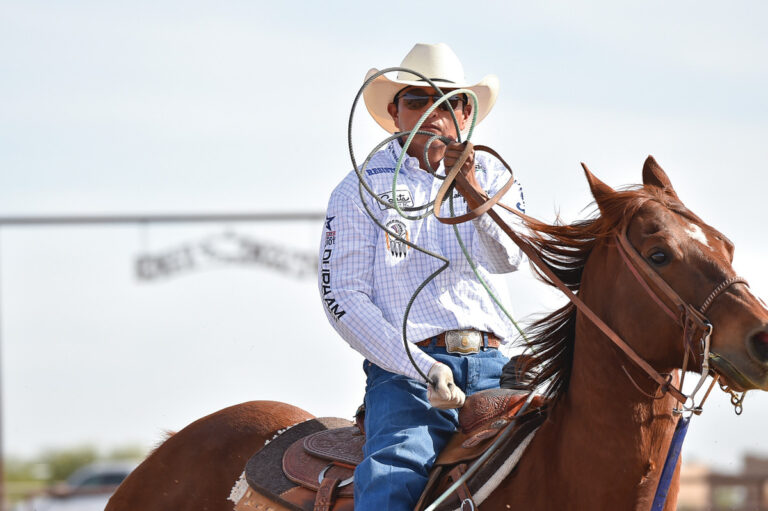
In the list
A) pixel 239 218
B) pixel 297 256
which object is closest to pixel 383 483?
pixel 239 218

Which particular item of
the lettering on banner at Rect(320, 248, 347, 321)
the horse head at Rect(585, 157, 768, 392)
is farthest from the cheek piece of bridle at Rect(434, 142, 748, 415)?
the lettering on banner at Rect(320, 248, 347, 321)

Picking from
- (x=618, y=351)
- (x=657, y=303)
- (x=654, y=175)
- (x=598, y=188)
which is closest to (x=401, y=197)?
(x=598, y=188)

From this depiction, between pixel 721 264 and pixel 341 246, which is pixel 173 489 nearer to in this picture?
pixel 341 246

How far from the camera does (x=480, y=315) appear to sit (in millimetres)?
4504

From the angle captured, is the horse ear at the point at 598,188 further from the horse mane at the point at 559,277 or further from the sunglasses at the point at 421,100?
the sunglasses at the point at 421,100

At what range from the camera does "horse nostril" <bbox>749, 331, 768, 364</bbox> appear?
10.8 ft

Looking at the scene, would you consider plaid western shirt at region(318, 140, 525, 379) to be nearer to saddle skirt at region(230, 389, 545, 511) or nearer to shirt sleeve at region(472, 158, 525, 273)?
shirt sleeve at region(472, 158, 525, 273)

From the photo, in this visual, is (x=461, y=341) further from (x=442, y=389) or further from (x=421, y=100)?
(x=421, y=100)

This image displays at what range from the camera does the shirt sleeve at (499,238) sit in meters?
4.43

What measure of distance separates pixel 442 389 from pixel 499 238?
31.9 inches

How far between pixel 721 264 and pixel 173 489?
311 cm

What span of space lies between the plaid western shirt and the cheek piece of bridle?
0.37 m

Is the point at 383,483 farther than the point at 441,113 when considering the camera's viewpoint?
No

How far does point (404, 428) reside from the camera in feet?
13.8
